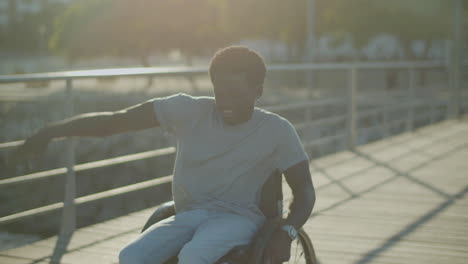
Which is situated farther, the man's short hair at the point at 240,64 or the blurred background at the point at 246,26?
the blurred background at the point at 246,26

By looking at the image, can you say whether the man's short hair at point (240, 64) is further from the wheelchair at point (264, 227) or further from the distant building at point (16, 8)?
the distant building at point (16, 8)

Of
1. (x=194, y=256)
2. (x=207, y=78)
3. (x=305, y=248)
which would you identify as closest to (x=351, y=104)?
(x=305, y=248)

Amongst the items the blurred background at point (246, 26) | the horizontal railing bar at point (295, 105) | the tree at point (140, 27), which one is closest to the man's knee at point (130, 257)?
the horizontal railing bar at point (295, 105)

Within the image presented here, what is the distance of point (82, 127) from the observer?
3117mm

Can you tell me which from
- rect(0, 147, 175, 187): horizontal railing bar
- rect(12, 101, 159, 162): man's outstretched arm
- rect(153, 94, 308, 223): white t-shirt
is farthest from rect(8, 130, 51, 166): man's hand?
rect(0, 147, 175, 187): horizontal railing bar

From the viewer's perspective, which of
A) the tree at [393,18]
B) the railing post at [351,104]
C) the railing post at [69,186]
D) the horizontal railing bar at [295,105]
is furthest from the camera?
the tree at [393,18]

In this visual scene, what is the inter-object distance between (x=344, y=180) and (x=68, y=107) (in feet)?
12.0

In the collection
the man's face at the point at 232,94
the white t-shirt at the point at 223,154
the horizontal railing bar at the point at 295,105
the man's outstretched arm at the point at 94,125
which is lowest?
the horizontal railing bar at the point at 295,105

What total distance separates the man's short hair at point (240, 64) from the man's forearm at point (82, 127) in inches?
19.4

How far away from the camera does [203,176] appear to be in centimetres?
310

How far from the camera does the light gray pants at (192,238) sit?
2.87 meters

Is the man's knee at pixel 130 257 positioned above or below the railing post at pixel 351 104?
above

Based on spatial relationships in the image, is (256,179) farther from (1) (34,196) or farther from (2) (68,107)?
(1) (34,196)

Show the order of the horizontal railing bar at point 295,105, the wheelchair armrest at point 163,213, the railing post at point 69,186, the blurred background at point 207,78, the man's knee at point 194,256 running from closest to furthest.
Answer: the man's knee at point 194,256 < the wheelchair armrest at point 163,213 < the railing post at point 69,186 < the horizontal railing bar at point 295,105 < the blurred background at point 207,78
